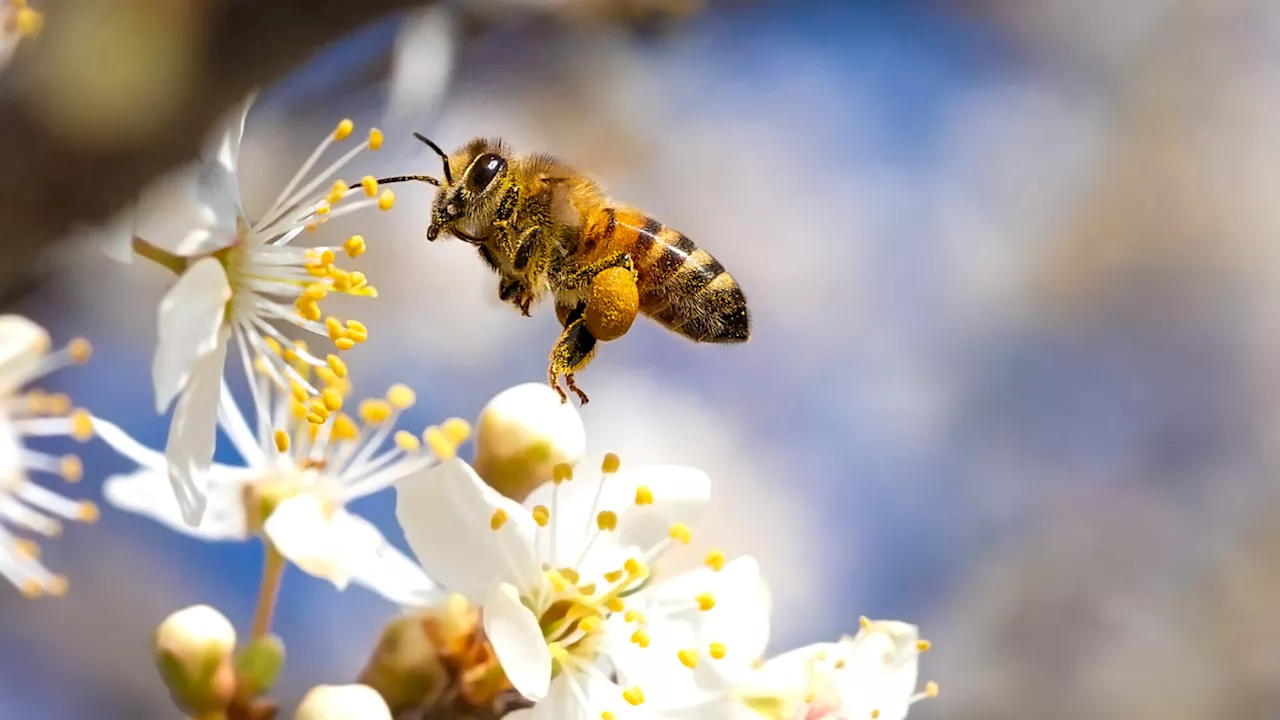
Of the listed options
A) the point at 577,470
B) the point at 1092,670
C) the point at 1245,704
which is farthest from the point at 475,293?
the point at 1245,704

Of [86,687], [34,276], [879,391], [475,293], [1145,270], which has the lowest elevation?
[34,276]

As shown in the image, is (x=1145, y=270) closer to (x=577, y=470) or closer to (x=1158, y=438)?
(x=1158, y=438)

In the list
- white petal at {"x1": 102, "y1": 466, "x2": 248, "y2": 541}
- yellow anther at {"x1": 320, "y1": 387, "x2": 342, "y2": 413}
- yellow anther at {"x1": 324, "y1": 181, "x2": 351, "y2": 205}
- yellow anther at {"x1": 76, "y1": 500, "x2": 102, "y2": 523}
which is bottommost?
yellow anther at {"x1": 76, "y1": 500, "x2": 102, "y2": 523}

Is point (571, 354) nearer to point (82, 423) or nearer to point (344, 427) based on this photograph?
point (344, 427)

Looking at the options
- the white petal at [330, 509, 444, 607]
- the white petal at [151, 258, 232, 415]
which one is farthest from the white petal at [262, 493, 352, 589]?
the white petal at [151, 258, 232, 415]

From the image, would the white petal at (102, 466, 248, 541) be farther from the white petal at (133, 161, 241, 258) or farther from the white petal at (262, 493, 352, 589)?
the white petal at (133, 161, 241, 258)

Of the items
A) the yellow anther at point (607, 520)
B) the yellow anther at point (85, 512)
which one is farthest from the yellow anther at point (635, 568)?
the yellow anther at point (85, 512)

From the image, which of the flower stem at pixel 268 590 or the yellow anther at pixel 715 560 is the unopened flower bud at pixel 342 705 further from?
the yellow anther at pixel 715 560

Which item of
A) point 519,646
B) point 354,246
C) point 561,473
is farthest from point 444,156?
point 519,646
